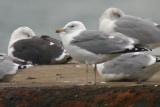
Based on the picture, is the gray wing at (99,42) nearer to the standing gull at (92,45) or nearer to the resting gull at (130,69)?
the standing gull at (92,45)

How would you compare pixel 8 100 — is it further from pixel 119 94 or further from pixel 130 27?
pixel 130 27

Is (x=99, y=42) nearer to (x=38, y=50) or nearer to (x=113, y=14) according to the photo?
(x=113, y=14)

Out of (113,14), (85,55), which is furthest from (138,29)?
(85,55)

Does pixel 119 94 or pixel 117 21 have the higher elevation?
pixel 117 21

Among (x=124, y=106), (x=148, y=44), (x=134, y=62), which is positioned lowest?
(x=124, y=106)

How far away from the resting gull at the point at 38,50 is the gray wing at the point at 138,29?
2.37 m

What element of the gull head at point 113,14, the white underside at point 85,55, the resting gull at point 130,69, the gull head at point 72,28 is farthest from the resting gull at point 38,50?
the white underside at point 85,55

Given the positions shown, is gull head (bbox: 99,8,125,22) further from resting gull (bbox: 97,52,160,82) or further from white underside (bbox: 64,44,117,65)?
white underside (bbox: 64,44,117,65)

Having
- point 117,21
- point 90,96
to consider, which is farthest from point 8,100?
point 117,21

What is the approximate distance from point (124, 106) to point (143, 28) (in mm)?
6688

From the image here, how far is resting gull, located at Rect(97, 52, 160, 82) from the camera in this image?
684 cm

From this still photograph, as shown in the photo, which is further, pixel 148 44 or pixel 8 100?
pixel 148 44

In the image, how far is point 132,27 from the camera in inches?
409

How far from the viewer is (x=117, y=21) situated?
1043 centimetres
